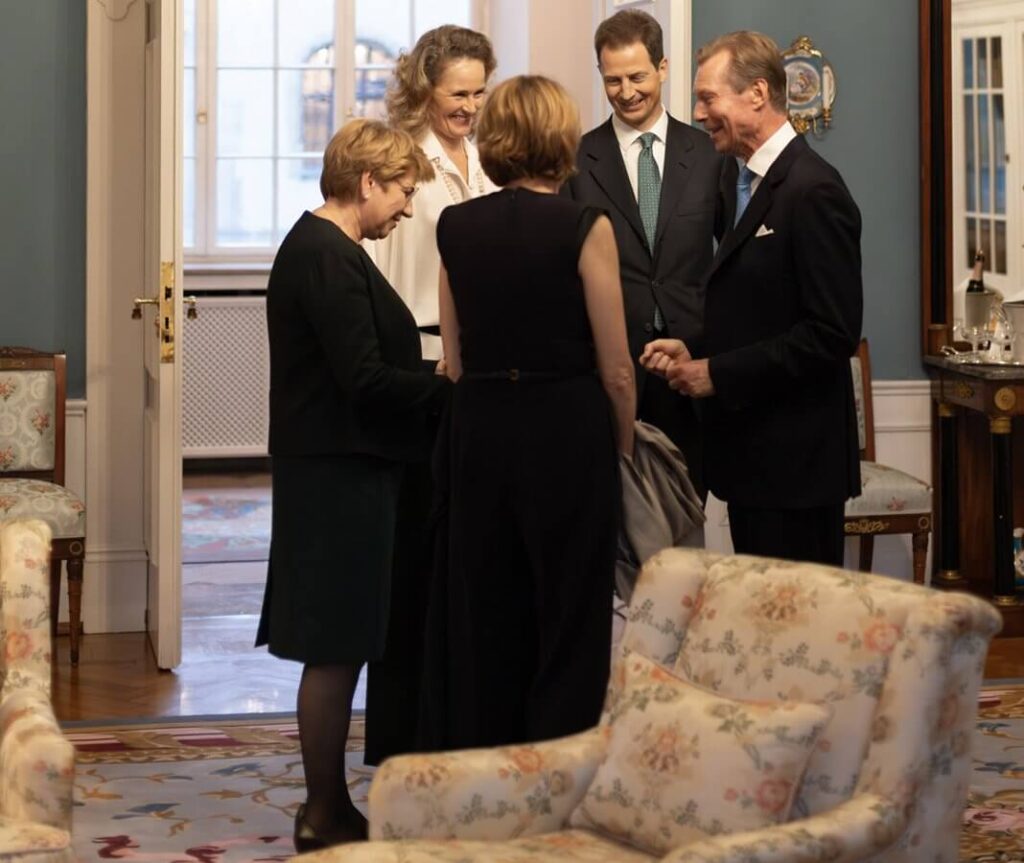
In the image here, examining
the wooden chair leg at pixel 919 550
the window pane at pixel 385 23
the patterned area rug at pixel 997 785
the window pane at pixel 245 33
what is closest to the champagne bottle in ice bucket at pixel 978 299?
the wooden chair leg at pixel 919 550

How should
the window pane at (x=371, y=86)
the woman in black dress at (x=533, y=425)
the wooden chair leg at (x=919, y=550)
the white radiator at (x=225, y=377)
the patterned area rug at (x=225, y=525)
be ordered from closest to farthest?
the woman in black dress at (x=533, y=425), the wooden chair leg at (x=919, y=550), the patterned area rug at (x=225, y=525), the white radiator at (x=225, y=377), the window pane at (x=371, y=86)

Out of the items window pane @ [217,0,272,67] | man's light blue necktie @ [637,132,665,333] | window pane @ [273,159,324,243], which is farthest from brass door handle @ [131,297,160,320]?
window pane @ [217,0,272,67]

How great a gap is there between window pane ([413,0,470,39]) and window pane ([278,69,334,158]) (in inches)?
21.5

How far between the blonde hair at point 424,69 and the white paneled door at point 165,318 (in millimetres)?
1303

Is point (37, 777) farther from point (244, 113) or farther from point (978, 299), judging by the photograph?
point (244, 113)

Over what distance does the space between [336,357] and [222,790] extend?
1328mm

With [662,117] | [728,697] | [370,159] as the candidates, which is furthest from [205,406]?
[728,697]

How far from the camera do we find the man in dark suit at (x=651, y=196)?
414 cm

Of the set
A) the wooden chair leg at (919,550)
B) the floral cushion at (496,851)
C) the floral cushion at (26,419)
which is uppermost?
the floral cushion at (26,419)

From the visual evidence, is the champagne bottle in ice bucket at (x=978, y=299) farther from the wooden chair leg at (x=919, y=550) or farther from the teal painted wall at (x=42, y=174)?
the teal painted wall at (x=42, y=174)

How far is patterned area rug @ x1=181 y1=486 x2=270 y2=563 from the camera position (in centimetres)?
732

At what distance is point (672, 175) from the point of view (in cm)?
430

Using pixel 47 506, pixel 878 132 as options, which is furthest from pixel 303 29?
pixel 47 506

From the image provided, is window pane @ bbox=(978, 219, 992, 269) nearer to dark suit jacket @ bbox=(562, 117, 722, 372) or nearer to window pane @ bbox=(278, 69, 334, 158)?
dark suit jacket @ bbox=(562, 117, 722, 372)
